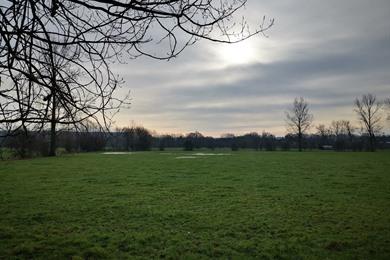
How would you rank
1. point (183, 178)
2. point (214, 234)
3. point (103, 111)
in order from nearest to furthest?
point (103, 111) → point (214, 234) → point (183, 178)

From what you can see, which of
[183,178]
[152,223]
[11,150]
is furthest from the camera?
[183,178]

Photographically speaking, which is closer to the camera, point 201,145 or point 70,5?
point 70,5

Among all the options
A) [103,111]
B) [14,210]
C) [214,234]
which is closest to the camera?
[103,111]

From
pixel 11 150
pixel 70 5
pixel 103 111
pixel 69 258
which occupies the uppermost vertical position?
pixel 70 5

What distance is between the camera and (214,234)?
23.2 feet

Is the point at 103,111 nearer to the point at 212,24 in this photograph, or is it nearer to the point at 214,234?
the point at 212,24

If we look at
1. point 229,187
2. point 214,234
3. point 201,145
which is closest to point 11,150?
point 214,234

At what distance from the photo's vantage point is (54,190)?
13055mm

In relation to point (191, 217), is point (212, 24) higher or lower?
higher

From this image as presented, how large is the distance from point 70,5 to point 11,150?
2.35 metres

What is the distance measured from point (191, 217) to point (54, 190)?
6.71m

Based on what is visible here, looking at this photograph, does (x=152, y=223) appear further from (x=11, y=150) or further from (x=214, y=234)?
(x=11, y=150)

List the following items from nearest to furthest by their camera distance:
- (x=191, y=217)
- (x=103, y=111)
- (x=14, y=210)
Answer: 1. (x=103, y=111)
2. (x=191, y=217)
3. (x=14, y=210)

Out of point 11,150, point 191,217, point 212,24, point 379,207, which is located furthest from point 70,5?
point 379,207
